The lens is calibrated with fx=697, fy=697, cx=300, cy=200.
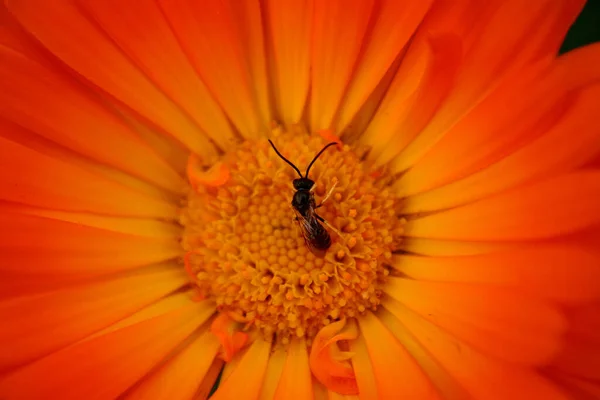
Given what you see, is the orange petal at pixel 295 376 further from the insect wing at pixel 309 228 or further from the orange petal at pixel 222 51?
the orange petal at pixel 222 51

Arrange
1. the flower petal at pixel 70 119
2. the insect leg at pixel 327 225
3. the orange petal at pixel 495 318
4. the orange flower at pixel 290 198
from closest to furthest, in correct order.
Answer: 1. the orange petal at pixel 495 318
2. the orange flower at pixel 290 198
3. the flower petal at pixel 70 119
4. the insect leg at pixel 327 225

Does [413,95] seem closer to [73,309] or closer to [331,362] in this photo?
[331,362]

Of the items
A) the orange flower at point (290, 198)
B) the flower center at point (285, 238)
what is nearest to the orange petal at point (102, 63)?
the orange flower at point (290, 198)

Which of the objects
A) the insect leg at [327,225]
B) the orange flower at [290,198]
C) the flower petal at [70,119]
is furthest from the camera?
the insect leg at [327,225]

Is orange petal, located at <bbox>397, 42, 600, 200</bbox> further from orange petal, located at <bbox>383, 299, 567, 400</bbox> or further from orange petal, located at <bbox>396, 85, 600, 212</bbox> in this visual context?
orange petal, located at <bbox>383, 299, 567, 400</bbox>

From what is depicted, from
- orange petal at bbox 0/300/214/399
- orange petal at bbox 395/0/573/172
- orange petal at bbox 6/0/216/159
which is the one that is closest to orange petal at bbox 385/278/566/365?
orange petal at bbox 395/0/573/172
